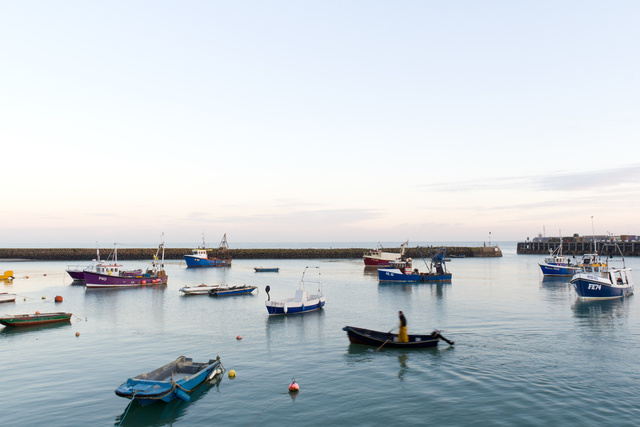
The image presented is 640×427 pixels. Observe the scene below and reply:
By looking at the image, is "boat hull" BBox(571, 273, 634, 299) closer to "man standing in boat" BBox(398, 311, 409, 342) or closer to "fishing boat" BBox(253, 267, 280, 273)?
"man standing in boat" BBox(398, 311, 409, 342)

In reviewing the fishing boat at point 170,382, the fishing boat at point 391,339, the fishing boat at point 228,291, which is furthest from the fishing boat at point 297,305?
the fishing boat at point 170,382

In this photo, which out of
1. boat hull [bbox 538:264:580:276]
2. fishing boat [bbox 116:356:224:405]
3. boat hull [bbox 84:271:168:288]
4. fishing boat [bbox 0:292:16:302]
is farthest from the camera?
boat hull [bbox 538:264:580:276]

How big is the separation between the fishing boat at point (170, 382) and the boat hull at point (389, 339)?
11239 mm

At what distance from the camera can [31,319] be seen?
42.0 metres

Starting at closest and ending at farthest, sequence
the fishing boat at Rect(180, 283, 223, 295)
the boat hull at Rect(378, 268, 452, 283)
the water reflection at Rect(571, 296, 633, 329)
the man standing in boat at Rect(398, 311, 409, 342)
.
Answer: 1. the man standing in boat at Rect(398, 311, 409, 342)
2. the water reflection at Rect(571, 296, 633, 329)
3. the fishing boat at Rect(180, 283, 223, 295)
4. the boat hull at Rect(378, 268, 452, 283)

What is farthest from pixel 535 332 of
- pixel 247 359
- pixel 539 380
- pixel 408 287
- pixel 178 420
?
pixel 408 287

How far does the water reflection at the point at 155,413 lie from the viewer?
2027 cm

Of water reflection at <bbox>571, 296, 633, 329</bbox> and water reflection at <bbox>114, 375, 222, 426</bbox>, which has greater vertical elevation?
water reflection at <bbox>114, 375, 222, 426</bbox>

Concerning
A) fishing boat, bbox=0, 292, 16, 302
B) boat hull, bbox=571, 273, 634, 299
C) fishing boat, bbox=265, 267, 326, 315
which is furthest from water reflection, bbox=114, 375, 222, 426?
boat hull, bbox=571, 273, 634, 299

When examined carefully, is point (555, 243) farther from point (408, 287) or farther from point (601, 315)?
point (601, 315)

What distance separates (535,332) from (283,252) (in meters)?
151

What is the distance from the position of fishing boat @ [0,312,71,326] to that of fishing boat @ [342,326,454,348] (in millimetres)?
31373

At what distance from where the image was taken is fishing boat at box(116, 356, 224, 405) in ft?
69.1

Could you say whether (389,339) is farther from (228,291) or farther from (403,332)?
(228,291)
